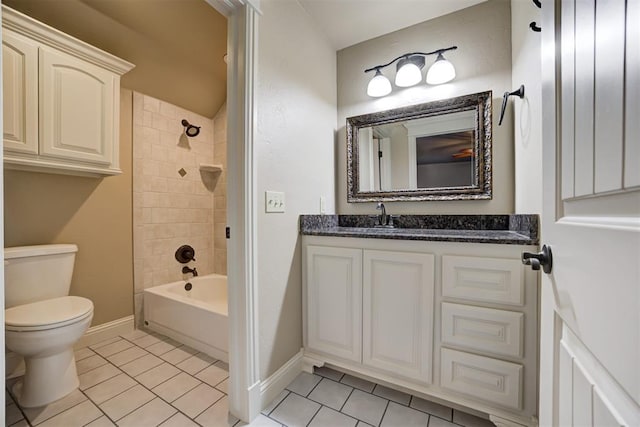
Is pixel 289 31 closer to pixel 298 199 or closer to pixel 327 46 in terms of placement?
pixel 327 46

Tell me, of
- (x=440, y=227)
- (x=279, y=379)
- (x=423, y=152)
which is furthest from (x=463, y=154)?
(x=279, y=379)

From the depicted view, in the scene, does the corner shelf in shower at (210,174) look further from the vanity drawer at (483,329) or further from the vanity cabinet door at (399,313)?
the vanity drawer at (483,329)

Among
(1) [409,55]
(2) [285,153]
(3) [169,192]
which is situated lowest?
(3) [169,192]

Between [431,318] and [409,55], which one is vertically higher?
[409,55]

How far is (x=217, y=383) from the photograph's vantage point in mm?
1558

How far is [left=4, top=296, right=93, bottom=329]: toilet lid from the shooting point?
131 cm

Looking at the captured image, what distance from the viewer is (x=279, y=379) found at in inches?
56.9

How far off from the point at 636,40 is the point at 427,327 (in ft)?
4.16

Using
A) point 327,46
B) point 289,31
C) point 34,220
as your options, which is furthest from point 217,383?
point 327,46

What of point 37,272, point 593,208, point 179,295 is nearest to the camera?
point 593,208

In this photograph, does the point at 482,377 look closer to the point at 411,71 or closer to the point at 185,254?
the point at 411,71

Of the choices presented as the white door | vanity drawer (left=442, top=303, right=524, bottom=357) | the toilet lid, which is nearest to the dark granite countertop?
vanity drawer (left=442, top=303, right=524, bottom=357)

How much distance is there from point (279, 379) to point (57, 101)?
2.19m

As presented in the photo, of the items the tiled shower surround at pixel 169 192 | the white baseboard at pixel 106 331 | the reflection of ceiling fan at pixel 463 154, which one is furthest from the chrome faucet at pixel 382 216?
the white baseboard at pixel 106 331
